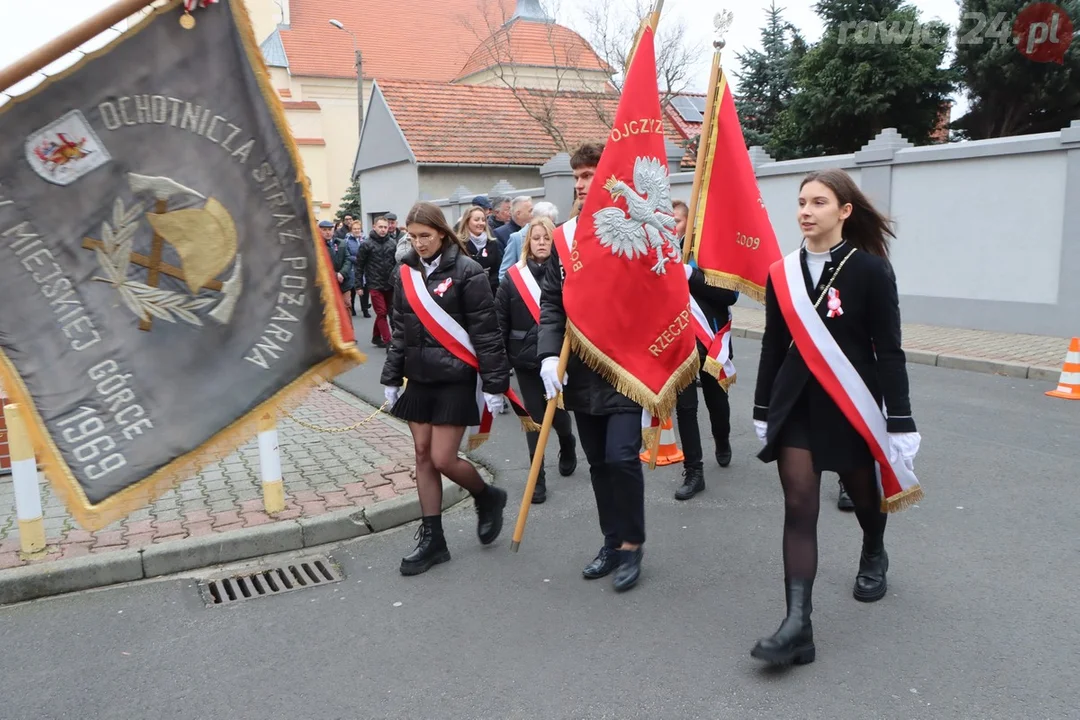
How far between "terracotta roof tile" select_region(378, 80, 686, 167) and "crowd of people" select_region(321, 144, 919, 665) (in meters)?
19.6

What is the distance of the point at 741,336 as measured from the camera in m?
13.3

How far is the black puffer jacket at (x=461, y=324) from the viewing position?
4.58 meters

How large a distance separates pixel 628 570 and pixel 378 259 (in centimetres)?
922

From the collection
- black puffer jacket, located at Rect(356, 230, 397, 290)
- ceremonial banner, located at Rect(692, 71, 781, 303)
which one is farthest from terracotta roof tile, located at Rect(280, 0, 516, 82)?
ceremonial banner, located at Rect(692, 71, 781, 303)

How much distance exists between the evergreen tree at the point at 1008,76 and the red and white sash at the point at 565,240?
58.9ft

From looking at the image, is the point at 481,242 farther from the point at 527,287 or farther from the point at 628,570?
the point at 628,570

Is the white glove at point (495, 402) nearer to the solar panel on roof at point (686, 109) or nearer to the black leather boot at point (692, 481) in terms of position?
the black leather boot at point (692, 481)

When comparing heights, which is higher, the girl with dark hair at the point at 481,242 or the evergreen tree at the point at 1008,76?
the evergreen tree at the point at 1008,76

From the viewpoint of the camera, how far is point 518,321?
234 inches

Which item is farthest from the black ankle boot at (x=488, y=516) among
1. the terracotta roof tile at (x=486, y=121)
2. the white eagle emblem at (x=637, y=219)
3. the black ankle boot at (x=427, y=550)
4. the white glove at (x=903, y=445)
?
the terracotta roof tile at (x=486, y=121)

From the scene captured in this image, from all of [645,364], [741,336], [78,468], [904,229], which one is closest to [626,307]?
[645,364]

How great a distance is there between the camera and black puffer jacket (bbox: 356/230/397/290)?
41.6ft

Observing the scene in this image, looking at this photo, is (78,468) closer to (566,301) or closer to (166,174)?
(166,174)

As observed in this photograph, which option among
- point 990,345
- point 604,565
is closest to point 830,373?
point 604,565
